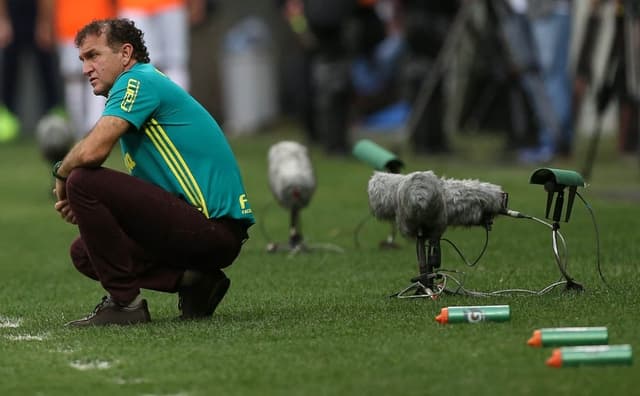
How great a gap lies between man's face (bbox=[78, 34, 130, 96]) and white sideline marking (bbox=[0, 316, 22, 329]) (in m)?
1.09

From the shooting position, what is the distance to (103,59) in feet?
21.9

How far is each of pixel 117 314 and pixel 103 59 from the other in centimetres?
106

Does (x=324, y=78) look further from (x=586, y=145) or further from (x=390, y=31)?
(x=390, y=31)

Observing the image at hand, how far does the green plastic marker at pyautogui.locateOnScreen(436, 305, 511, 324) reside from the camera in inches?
244

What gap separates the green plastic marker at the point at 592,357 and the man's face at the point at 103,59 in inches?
94.2

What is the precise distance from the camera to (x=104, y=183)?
253 inches

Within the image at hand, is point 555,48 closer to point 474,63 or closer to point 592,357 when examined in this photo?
point 474,63

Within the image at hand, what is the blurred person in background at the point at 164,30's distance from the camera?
18922mm

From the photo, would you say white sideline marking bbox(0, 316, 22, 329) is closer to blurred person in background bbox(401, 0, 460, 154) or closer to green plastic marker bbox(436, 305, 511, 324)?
green plastic marker bbox(436, 305, 511, 324)

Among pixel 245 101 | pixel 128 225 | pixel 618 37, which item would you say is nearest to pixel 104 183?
pixel 128 225

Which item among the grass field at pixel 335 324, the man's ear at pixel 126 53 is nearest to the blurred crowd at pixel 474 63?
the grass field at pixel 335 324

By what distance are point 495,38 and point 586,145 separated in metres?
2.32

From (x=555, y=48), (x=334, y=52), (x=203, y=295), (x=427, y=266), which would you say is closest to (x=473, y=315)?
(x=427, y=266)

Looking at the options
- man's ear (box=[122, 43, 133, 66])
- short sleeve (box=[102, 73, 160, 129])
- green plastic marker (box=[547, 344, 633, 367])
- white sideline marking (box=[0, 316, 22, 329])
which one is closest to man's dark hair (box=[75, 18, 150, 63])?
man's ear (box=[122, 43, 133, 66])
